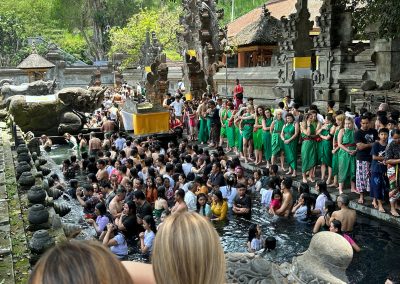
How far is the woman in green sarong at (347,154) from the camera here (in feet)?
30.1

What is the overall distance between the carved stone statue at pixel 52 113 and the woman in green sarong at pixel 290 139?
10963mm

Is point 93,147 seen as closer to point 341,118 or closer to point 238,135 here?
point 238,135

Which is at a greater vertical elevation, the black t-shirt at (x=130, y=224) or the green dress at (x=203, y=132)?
the green dress at (x=203, y=132)

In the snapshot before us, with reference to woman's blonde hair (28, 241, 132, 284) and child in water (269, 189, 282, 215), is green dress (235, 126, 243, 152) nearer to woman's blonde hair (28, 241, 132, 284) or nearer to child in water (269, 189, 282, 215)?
child in water (269, 189, 282, 215)

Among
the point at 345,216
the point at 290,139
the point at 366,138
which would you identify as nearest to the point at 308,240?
the point at 345,216

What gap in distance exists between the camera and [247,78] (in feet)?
62.3

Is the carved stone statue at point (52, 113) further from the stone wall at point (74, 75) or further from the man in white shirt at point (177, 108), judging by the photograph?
the stone wall at point (74, 75)

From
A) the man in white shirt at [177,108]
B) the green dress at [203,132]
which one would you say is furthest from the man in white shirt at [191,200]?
the man in white shirt at [177,108]

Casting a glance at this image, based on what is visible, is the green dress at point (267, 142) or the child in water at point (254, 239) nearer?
the child in water at point (254, 239)

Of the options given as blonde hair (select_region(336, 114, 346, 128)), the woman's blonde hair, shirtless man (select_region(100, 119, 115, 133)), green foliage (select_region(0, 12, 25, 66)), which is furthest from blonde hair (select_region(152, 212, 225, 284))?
green foliage (select_region(0, 12, 25, 66))

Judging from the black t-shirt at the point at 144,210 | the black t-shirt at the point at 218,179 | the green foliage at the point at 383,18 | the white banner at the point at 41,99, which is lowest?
the black t-shirt at the point at 144,210

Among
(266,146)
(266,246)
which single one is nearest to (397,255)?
(266,246)

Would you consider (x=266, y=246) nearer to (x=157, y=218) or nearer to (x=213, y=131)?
(x=157, y=218)

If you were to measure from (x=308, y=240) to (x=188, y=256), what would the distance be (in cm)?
651
